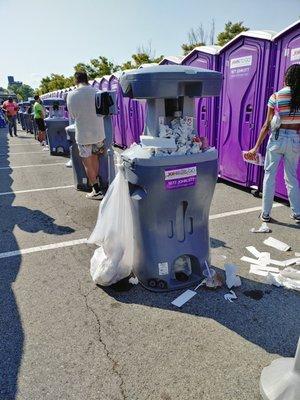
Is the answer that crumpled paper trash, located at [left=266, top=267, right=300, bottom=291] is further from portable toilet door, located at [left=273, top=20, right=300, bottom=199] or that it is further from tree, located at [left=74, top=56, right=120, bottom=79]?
tree, located at [left=74, top=56, right=120, bottom=79]

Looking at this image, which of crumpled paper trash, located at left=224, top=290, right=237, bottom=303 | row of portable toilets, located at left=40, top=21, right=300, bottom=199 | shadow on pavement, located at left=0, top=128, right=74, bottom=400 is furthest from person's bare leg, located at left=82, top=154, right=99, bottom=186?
crumpled paper trash, located at left=224, top=290, right=237, bottom=303

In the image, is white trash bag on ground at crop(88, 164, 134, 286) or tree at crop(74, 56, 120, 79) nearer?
white trash bag on ground at crop(88, 164, 134, 286)

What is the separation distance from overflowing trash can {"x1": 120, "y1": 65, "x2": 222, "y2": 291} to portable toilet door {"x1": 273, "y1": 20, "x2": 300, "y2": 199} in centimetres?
224

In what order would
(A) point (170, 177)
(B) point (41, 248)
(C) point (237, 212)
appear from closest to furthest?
1. (A) point (170, 177)
2. (B) point (41, 248)
3. (C) point (237, 212)

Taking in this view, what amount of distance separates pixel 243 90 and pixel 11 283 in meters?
4.31

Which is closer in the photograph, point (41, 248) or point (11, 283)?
point (11, 283)

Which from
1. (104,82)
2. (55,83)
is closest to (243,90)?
(104,82)

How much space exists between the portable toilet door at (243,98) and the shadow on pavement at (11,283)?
3071 mm

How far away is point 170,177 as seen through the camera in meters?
2.64

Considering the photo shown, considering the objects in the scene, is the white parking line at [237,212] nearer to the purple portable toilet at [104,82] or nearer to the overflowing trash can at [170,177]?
the overflowing trash can at [170,177]

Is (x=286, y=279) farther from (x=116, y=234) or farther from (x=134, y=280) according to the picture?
(x=116, y=234)


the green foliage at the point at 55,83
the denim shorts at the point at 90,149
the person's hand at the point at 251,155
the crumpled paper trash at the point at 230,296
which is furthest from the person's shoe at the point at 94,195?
the green foliage at the point at 55,83

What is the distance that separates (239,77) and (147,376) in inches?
183

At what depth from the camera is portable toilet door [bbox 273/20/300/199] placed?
4.27 meters
